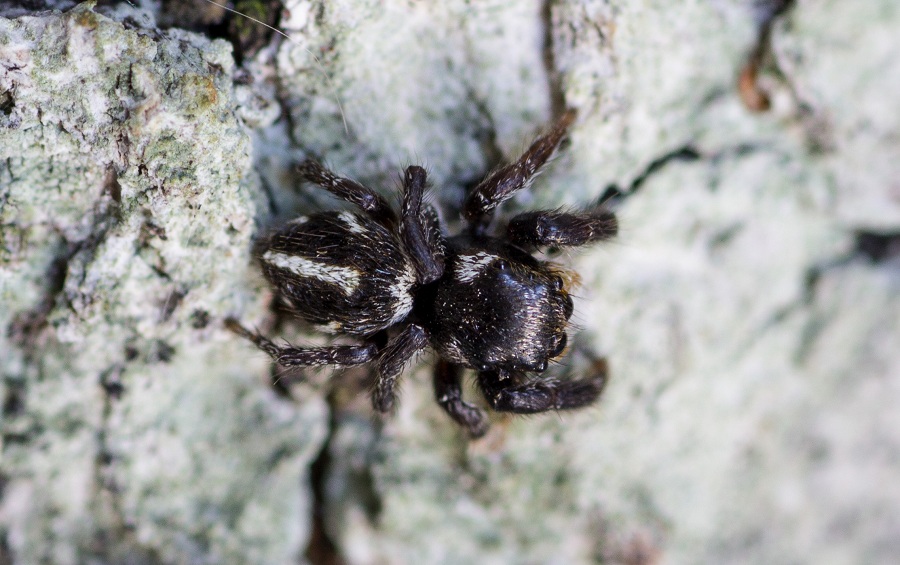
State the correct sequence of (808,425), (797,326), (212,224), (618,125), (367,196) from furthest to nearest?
(808,425)
(797,326)
(618,125)
(367,196)
(212,224)

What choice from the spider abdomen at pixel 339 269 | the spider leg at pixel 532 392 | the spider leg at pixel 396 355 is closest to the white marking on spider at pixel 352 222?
the spider abdomen at pixel 339 269

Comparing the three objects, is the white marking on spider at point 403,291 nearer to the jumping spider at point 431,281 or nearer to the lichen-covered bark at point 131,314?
the jumping spider at point 431,281

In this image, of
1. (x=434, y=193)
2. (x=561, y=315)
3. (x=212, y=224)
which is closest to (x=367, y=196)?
(x=434, y=193)

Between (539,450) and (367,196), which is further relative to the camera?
(539,450)

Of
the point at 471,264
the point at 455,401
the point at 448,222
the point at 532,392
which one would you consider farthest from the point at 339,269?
the point at 532,392

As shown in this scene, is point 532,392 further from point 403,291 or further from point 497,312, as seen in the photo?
point 403,291

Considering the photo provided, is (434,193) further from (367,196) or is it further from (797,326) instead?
(797,326)

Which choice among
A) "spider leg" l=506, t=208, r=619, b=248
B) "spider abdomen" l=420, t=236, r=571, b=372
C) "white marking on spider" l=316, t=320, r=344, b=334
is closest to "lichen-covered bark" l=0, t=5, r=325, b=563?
"white marking on spider" l=316, t=320, r=344, b=334
